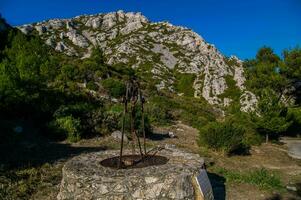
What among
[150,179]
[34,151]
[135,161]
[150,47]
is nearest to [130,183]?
[150,179]

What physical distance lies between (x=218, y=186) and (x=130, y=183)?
4719 millimetres

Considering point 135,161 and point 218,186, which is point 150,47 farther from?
point 135,161

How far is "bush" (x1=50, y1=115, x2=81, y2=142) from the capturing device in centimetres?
1509

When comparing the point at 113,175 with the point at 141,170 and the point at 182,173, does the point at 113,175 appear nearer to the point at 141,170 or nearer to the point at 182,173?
the point at 141,170

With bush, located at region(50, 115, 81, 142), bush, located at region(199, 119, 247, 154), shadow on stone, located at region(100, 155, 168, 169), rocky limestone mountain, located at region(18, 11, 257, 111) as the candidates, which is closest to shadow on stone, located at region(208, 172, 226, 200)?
shadow on stone, located at region(100, 155, 168, 169)

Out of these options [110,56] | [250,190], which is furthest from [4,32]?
[110,56]

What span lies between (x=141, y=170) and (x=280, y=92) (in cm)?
3144

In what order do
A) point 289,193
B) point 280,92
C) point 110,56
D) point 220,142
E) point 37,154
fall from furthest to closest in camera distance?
1. point 110,56
2. point 280,92
3. point 220,142
4. point 37,154
5. point 289,193

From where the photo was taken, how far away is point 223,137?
15.7m

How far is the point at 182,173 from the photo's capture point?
700cm

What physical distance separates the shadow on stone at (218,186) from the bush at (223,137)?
3.83 m

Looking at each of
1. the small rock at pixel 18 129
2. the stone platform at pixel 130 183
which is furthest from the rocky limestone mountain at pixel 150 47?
the stone platform at pixel 130 183

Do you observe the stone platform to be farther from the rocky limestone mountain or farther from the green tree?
the rocky limestone mountain

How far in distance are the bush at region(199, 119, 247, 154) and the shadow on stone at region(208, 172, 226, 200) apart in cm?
383
